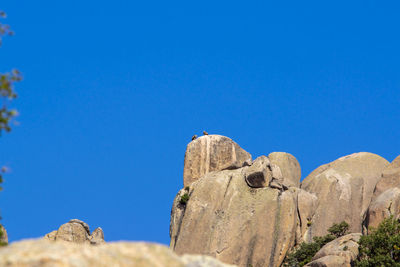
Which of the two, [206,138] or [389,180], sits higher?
[206,138]

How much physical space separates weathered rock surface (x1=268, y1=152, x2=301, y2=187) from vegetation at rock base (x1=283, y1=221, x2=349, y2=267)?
560 inches

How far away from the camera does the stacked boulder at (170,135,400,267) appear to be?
80750 millimetres

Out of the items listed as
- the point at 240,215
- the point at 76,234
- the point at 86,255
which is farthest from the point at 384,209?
the point at 86,255

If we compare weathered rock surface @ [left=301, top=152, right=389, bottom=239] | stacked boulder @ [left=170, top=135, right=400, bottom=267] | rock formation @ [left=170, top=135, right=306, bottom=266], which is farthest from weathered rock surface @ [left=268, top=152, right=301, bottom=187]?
rock formation @ [left=170, top=135, right=306, bottom=266]

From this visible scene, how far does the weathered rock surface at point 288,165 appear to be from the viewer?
9722 cm

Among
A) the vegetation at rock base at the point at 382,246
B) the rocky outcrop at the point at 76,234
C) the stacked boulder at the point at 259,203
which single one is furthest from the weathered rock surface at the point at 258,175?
the rocky outcrop at the point at 76,234

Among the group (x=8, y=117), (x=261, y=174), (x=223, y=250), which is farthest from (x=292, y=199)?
(x=8, y=117)

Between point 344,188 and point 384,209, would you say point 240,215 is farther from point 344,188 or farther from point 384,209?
point 384,209

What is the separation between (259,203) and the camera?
8338 centimetres

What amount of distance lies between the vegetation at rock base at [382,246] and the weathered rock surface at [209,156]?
26660 mm

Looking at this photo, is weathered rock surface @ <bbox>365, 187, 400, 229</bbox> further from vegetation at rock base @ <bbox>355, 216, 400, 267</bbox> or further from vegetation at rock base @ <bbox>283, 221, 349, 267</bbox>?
vegetation at rock base @ <bbox>283, 221, 349, 267</bbox>

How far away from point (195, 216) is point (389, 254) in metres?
26.9

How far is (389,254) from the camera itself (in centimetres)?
6556

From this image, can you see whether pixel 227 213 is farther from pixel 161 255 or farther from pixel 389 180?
pixel 161 255
